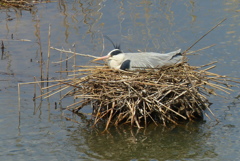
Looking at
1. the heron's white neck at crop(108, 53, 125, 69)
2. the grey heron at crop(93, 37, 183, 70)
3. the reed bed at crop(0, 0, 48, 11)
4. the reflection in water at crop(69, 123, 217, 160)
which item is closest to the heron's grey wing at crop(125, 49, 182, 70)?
the grey heron at crop(93, 37, 183, 70)

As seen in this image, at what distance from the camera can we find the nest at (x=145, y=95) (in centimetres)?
780

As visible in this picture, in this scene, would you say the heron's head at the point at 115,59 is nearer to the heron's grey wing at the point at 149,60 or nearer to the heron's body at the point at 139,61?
the heron's body at the point at 139,61

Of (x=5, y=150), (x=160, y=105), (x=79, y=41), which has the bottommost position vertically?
(x=5, y=150)

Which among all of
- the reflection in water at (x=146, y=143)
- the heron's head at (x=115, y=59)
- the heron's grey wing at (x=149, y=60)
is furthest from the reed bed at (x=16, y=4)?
the reflection in water at (x=146, y=143)

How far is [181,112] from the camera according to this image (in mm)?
8180

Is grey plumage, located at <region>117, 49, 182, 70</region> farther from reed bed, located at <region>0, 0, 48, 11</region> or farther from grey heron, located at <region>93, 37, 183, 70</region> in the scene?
reed bed, located at <region>0, 0, 48, 11</region>

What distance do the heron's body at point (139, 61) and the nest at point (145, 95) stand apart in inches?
6.1

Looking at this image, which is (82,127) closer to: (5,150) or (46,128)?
(46,128)

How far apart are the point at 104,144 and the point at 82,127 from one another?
69 cm

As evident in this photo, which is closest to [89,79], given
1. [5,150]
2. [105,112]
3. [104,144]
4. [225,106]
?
[105,112]

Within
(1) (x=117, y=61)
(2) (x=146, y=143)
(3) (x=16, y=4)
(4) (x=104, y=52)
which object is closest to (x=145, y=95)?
(2) (x=146, y=143)

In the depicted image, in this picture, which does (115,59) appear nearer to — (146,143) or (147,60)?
(147,60)

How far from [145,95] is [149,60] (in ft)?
2.57

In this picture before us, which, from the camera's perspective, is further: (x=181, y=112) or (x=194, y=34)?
(x=194, y=34)
